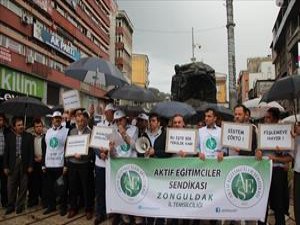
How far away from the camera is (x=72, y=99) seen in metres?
9.16

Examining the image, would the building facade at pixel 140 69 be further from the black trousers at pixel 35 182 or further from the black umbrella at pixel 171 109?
the black trousers at pixel 35 182

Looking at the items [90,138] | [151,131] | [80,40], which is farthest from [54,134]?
[80,40]

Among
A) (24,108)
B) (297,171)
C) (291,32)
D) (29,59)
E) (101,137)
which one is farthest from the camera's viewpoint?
(291,32)

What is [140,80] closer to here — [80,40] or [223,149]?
[80,40]

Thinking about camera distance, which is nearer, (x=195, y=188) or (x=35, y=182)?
(x=195, y=188)

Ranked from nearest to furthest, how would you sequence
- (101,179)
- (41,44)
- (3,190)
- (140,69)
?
(101,179), (3,190), (41,44), (140,69)

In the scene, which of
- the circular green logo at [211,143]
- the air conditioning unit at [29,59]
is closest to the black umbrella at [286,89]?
the circular green logo at [211,143]

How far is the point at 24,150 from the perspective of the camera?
9.39m

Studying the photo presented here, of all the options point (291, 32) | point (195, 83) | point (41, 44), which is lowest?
point (195, 83)

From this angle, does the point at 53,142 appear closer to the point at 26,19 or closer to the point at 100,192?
the point at 100,192

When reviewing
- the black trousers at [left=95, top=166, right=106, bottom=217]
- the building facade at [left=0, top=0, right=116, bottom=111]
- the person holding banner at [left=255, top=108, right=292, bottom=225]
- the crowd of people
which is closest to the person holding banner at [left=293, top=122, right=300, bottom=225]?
the crowd of people

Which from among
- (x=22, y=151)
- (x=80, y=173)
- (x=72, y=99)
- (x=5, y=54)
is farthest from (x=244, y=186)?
(x=5, y=54)

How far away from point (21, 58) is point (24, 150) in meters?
28.2

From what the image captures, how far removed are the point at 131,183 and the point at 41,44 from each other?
35.6 m
